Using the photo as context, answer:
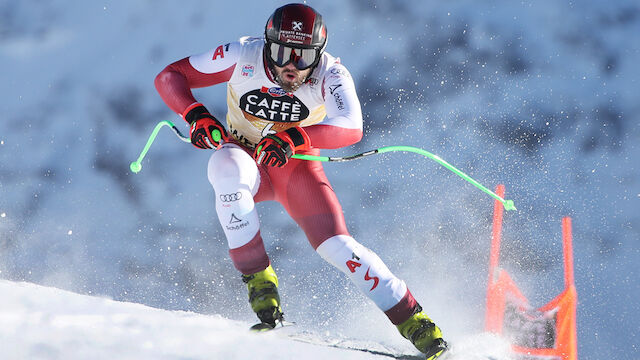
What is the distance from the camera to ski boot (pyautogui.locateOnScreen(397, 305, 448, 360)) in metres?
4.30

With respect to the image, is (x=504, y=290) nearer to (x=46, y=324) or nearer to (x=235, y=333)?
(x=235, y=333)

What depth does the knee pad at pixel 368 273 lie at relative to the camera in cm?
441

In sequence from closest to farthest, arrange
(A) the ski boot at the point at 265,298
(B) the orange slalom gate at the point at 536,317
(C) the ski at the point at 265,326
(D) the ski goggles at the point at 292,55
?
(C) the ski at the point at 265,326
(A) the ski boot at the point at 265,298
(D) the ski goggles at the point at 292,55
(B) the orange slalom gate at the point at 536,317

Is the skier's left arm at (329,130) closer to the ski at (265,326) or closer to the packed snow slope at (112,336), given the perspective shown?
the ski at (265,326)

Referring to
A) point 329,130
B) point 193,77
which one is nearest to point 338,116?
point 329,130

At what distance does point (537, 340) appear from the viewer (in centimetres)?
766

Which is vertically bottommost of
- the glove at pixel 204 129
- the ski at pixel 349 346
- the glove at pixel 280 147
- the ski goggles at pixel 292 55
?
the ski at pixel 349 346

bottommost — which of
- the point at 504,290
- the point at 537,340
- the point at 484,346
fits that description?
the point at 504,290

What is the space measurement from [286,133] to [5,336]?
7.52 feet

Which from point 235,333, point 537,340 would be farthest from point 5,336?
point 537,340

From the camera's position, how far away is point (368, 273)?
441 centimetres

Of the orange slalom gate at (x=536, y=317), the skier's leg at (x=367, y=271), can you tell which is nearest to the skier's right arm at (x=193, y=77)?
the skier's leg at (x=367, y=271)

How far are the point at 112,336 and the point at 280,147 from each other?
70.7 inches

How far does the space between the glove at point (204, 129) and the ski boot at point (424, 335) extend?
1.92 meters
